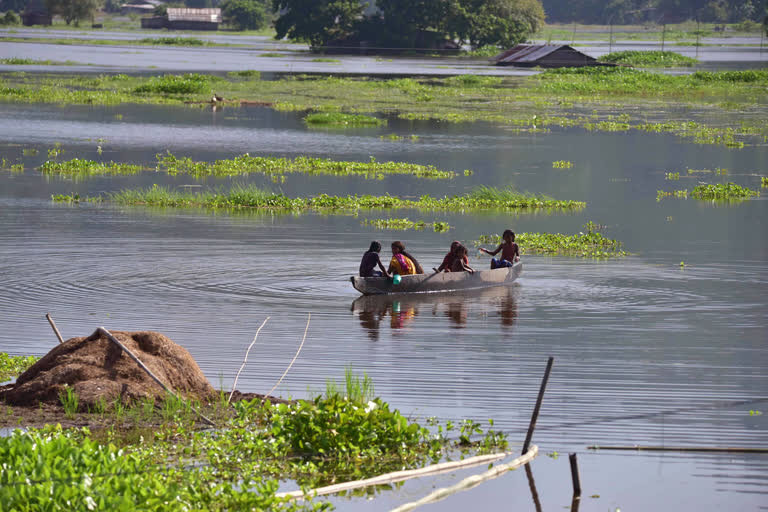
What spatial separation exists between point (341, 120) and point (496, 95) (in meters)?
19.2

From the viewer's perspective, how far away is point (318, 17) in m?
106

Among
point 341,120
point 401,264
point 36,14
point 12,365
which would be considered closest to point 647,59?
point 341,120

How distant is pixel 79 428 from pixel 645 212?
21.1m

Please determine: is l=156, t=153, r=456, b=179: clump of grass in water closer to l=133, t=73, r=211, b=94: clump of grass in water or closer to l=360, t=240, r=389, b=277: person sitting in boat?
l=360, t=240, r=389, b=277: person sitting in boat

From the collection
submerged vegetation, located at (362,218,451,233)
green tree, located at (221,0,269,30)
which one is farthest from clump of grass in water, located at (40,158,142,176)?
green tree, located at (221,0,269,30)

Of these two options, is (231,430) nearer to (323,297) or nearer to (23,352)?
(23,352)

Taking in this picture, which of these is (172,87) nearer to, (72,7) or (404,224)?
(404,224)

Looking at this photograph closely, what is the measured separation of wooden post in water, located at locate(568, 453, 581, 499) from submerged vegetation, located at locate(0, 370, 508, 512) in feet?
3.63

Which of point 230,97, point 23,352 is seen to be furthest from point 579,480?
point 230,97

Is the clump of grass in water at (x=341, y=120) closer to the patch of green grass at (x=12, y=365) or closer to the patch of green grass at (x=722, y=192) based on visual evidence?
the patch of green grass at (x=722, y=192)

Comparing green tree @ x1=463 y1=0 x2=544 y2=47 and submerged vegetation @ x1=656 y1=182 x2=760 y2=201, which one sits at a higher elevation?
green tree @ x1=463 y1=0 x2=544 y2=47

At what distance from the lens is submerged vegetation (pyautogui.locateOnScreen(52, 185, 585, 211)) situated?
28.5 m

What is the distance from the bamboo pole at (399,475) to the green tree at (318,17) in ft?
316

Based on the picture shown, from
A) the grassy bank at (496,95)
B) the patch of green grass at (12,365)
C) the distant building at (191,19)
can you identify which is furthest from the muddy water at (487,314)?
the distant building at (191,19)
